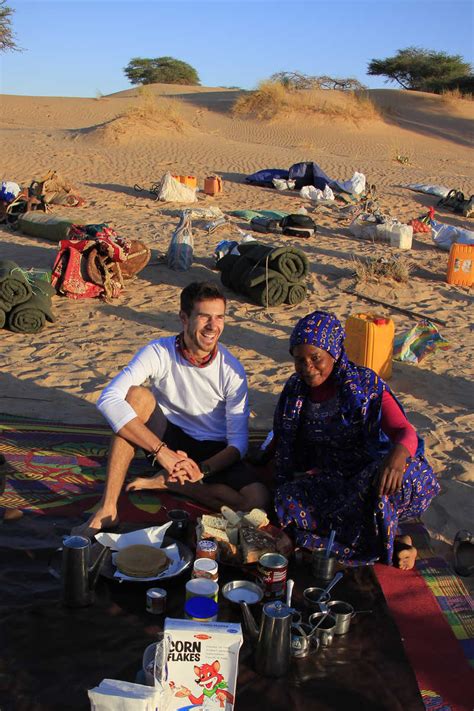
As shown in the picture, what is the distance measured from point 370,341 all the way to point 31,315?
3353 millimetres

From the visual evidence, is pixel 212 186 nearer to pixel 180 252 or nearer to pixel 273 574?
pixel 180 252

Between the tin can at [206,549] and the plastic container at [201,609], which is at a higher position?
the plastic container at [201,609]

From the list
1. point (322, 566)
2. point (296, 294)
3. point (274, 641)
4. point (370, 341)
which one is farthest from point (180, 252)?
point (274, 641)

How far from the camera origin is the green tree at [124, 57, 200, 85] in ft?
173

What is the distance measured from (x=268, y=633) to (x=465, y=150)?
89.2 feet

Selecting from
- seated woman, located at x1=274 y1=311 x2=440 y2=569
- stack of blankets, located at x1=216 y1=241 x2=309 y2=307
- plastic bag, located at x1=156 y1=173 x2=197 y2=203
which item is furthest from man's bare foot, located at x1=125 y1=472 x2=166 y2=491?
plastic bag, located at x1=156 y1=173 x2=197 y2=203

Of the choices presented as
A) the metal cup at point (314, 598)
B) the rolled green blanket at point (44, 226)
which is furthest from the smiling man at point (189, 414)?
the rolled green blanket at point (44, 226)

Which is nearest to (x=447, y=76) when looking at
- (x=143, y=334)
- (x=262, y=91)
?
(x=262, y=91)

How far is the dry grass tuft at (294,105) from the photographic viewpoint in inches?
1147

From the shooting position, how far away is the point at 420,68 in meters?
43.5

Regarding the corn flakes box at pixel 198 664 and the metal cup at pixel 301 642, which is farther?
the metal cup at pixel 301 642

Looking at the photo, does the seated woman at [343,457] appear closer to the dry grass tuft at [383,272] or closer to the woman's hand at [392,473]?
the woman's hand at [392,473]

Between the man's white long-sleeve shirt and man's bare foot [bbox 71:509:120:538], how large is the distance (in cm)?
62

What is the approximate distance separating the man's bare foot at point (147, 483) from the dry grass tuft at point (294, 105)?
26750 mm
